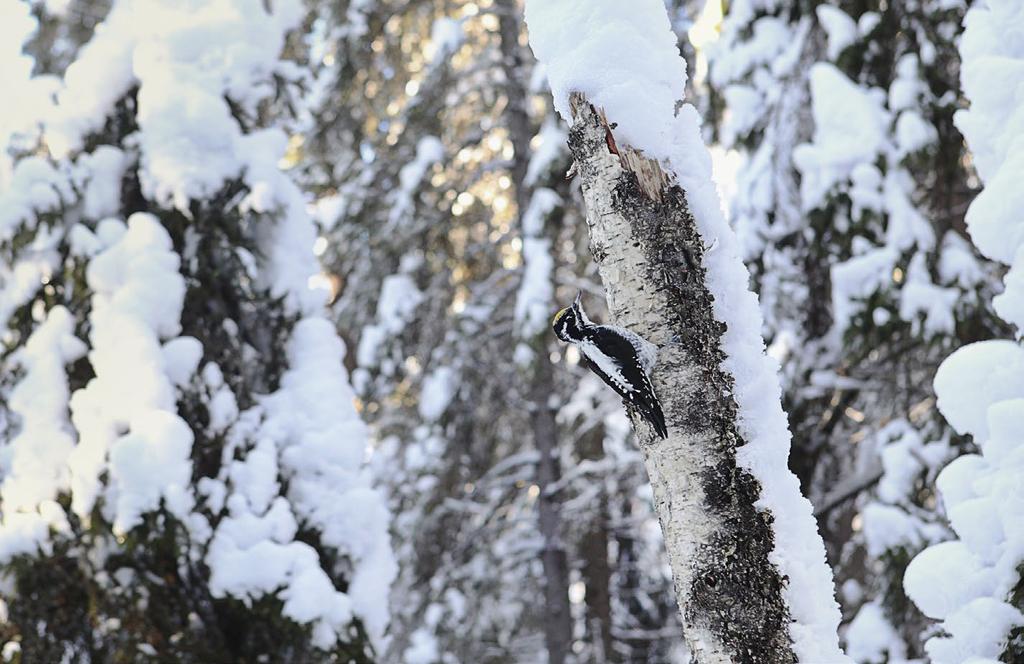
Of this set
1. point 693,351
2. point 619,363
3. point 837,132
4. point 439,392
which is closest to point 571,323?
point 619,363

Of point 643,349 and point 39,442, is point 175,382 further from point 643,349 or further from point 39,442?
point 643,349

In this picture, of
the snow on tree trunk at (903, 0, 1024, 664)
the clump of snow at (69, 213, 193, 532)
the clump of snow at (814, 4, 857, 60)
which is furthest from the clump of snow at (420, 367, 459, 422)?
the snow on tree trunk at (903, 0, 1024, 664)

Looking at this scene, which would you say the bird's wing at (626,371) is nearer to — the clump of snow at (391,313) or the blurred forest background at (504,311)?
the blurred forest background at (504,311)

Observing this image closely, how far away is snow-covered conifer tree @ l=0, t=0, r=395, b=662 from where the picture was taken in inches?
142

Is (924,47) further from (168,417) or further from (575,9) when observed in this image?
(168,417)

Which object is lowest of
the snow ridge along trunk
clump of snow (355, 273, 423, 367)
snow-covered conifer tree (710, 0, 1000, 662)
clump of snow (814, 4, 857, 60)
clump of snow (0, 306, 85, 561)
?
the snow ridge along trunk

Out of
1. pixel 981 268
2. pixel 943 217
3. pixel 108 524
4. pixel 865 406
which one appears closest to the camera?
pixel 108 524

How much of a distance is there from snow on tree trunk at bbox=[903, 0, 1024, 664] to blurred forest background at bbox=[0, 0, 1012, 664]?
4.90ft

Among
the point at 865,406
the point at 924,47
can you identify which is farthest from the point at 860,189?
the point at 865,406

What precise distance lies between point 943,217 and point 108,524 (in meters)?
A: 4.37

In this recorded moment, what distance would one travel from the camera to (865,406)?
604cm

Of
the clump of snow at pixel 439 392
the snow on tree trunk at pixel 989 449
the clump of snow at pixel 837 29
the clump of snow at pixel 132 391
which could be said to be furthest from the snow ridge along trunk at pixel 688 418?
the clump of snow at pixel 439 392

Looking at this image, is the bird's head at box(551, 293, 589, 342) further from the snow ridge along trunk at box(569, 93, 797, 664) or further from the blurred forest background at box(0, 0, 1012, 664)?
the blurred forest background at box(0, 0, 1012, 664)

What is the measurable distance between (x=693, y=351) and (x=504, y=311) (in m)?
5.63
